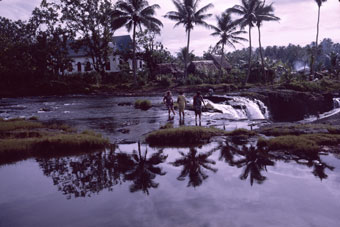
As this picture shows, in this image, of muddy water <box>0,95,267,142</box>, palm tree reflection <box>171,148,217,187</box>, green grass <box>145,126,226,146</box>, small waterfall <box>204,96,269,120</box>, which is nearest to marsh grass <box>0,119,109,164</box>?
muddy water <box>0,95,267,142</box>

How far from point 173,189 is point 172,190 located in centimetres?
7

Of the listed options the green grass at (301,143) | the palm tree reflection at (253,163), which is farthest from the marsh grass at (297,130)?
the palm tree reflection at (253,163)

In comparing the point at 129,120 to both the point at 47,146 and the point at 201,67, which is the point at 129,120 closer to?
the point at 47,146

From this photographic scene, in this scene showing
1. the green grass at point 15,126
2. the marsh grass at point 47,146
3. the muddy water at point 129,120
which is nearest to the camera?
the marsh grass at point 47,146

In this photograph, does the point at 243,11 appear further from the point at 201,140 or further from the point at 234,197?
the point at 234,197

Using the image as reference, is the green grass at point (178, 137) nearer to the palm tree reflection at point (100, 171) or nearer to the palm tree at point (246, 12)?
the palm tree reflection at point (100, 171)

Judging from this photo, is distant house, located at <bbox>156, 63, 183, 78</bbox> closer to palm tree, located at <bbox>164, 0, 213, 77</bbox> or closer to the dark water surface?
palm tree, located at <bbox>164, 0, 213, 77</bbox>

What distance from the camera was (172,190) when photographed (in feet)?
24.8

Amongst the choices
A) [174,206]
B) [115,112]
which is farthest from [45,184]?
[115,112]

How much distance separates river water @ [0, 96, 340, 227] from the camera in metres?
6.13

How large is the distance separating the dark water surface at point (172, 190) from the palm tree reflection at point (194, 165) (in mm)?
28

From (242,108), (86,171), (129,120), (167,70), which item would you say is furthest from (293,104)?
(86,171)

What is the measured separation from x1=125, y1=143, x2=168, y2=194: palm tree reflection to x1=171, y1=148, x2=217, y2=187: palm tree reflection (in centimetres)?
65

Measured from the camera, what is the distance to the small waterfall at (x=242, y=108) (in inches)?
855
